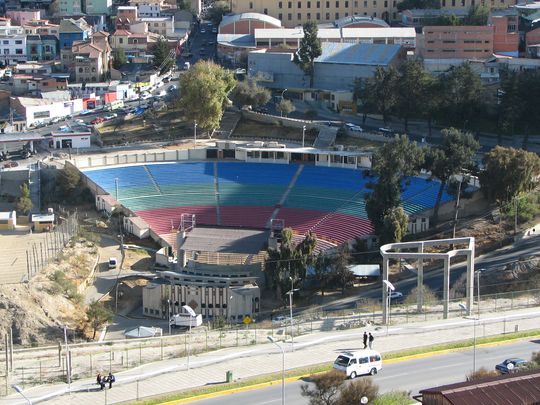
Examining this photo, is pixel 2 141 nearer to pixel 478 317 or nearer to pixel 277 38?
pixel 277 38

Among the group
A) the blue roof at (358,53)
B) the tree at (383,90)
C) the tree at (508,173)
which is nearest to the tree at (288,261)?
the tree at (508,173)

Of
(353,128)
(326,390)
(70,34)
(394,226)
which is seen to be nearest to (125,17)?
(70,34)

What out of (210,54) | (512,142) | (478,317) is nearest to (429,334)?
(478,317)

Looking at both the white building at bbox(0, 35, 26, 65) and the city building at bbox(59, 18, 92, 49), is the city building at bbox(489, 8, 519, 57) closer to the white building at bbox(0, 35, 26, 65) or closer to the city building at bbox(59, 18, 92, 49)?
the city building at bbox(59, 18, 92, 49)

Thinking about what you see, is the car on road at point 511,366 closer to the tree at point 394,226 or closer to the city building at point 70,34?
the tree at point 394,226

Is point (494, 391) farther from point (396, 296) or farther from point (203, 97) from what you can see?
point (203, 97)

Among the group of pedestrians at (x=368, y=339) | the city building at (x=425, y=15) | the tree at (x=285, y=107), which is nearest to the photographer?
the group of pedestrians at (x=368, y=339)
